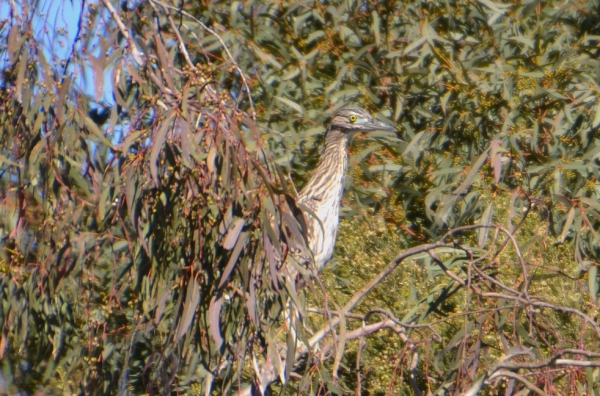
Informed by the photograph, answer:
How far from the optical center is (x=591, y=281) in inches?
130

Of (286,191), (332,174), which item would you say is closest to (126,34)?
(286,191)

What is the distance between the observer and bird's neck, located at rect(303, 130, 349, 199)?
412 cm

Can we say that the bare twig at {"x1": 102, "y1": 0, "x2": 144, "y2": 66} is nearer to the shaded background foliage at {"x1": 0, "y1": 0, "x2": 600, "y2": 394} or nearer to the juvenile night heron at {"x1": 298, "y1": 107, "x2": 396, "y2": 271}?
the shaded background foliage at {"x1": 0, "y1": 0, "x2": 600, "y2": 394}

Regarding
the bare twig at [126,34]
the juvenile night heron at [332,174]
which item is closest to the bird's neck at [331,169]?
the juvenile night heron at [332,174]

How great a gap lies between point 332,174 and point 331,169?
4cm

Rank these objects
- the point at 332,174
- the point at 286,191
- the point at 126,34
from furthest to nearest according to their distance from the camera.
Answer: the point at 332,174
the point at 126,34
the point at 286,191

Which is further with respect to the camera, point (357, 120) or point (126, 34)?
point (357, 120)

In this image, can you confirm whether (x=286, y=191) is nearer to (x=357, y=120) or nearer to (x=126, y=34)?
(x=126, y=34)

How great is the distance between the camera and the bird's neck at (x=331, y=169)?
13.5 ft

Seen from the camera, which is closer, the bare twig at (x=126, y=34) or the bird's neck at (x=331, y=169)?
the bare twig at (x=126, y=34)

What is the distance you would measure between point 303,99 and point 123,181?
1.98m

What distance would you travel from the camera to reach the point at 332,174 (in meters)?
4.20

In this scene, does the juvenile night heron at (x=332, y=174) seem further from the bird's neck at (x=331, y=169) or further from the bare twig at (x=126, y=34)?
the bare twig at (x=126, y=34)

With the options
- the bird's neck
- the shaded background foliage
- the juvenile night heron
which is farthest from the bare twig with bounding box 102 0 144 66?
the bird's neck
